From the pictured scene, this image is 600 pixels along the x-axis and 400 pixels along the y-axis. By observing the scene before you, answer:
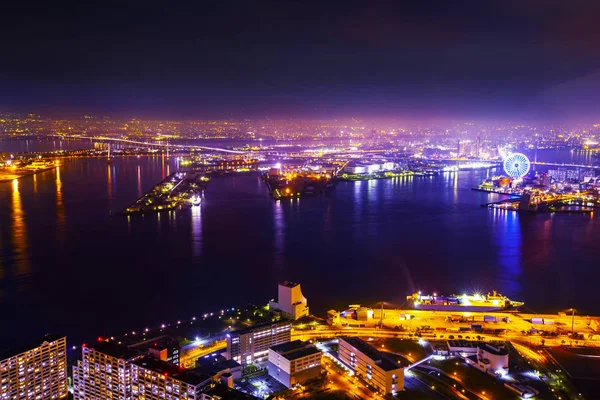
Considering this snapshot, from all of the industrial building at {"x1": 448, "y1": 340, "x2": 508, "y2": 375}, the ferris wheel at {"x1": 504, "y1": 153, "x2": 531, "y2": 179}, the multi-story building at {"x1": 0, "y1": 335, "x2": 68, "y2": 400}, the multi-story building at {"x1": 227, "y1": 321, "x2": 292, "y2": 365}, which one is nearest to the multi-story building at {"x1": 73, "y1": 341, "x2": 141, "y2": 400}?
the multi-story building at {"x1": 0, "y1": 335, "x2": 68, "y2": 400}

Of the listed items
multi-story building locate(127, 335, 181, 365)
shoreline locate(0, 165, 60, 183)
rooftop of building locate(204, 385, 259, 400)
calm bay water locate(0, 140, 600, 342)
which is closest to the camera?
rooftop of building locate(204, 385, 259, 400)

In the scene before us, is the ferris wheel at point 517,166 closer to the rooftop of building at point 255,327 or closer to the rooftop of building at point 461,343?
the rooftop of building at point 461,343

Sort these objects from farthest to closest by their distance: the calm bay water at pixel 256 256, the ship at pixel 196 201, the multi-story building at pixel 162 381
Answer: the ship at pixel 196 201
the calm bay water at pixel 256 256
the multi-story building at pixel 162 381

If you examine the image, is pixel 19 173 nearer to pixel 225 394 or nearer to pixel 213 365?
pixel 213 365

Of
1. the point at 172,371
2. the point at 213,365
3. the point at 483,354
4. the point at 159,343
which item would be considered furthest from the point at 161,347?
the point at 483,354

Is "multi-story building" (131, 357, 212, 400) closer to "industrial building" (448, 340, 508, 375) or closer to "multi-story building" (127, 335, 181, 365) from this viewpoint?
"multi-story building" (127, 335, 181, 365)

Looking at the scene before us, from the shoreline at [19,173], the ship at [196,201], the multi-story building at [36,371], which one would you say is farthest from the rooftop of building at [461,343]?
the shoreline at [19,173]
